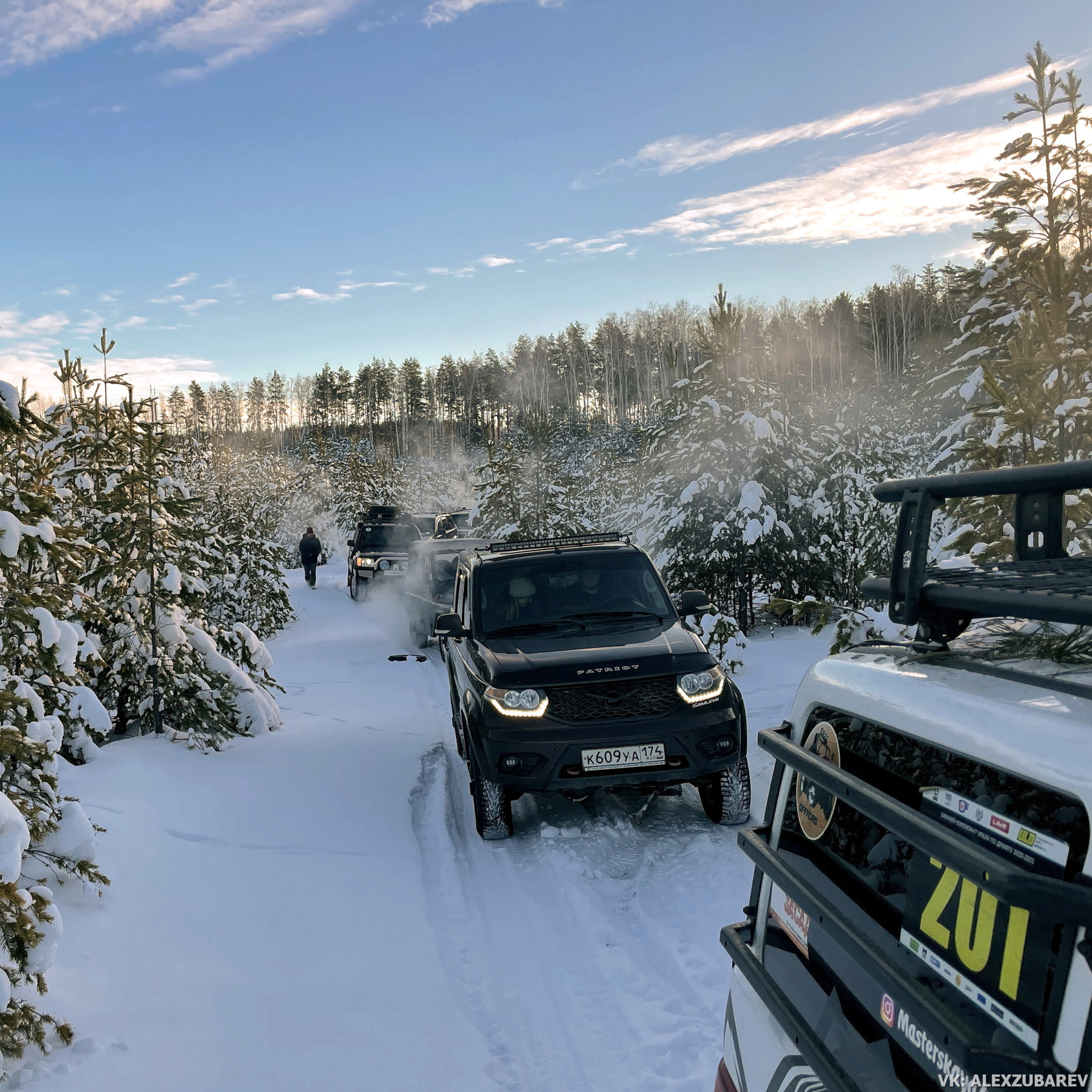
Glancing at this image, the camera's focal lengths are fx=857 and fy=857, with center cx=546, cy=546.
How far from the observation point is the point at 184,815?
236 inches

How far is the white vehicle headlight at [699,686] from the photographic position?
5984 millimetres

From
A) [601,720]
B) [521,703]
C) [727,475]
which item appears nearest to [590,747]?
[601,720]

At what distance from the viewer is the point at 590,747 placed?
5.81 m

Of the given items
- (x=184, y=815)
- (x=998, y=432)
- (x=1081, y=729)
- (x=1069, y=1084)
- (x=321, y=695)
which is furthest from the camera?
(x=321, y=695)

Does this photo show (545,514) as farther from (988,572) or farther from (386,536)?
(988,572)

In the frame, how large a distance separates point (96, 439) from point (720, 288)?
38.2 feet

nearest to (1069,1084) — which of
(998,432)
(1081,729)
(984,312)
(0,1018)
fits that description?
(1081,729)

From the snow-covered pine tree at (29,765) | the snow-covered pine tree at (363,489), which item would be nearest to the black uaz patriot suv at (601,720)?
the snow-covered pine tree at (29,765)

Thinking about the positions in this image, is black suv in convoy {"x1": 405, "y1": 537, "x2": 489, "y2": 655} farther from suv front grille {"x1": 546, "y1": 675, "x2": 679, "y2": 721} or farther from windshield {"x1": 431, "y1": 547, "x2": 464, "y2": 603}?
suv front grille {"x1": 546, "y1": 675, "x2": 679, "y2": 721}

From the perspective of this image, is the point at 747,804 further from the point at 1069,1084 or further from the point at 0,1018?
the point at 1069,1084

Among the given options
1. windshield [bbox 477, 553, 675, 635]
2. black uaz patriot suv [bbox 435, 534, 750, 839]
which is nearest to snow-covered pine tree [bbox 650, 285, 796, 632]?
windshield [bbox 477, 553, 675, 635]

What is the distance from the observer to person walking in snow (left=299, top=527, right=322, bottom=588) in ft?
92.6

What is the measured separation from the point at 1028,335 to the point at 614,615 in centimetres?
465

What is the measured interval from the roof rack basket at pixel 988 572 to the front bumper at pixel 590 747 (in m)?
3.77
